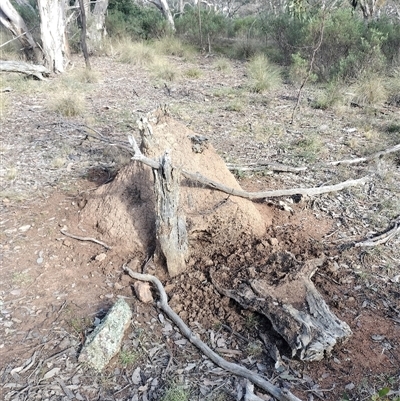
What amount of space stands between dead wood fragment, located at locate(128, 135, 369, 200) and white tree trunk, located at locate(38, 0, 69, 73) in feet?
23.8

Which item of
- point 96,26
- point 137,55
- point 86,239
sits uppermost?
point 96,26

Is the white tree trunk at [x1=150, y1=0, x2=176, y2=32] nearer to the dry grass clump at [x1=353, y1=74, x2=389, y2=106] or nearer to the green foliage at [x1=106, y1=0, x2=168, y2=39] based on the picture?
the green foliage at [x1=106, y1=0, x2=168, y2=39]

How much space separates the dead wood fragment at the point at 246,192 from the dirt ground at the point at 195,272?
0.11 metres

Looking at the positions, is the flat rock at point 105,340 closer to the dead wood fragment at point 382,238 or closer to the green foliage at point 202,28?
the dead wood fragment at point 382,238

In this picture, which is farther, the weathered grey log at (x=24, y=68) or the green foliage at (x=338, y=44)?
the green foliage at (x=338, y=44)

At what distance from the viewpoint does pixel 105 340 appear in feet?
8.58

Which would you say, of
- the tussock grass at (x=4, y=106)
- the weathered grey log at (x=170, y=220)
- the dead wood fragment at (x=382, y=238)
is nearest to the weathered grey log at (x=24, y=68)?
the tussock grass at (x=4, y=106)

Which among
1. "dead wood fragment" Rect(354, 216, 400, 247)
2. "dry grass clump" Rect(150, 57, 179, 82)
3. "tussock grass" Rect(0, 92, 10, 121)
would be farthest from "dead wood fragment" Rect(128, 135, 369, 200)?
"dry grass clump" Rect(150, 57, 179, 82)

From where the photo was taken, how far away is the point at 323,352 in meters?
2.56

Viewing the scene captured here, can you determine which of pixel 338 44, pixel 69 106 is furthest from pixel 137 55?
pixel 338 44

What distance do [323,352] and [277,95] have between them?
6.47m

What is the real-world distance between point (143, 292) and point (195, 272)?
0.43 metres

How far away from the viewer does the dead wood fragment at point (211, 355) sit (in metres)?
2.35

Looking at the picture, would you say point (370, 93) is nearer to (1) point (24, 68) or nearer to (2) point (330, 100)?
(2) point (330, 100)
